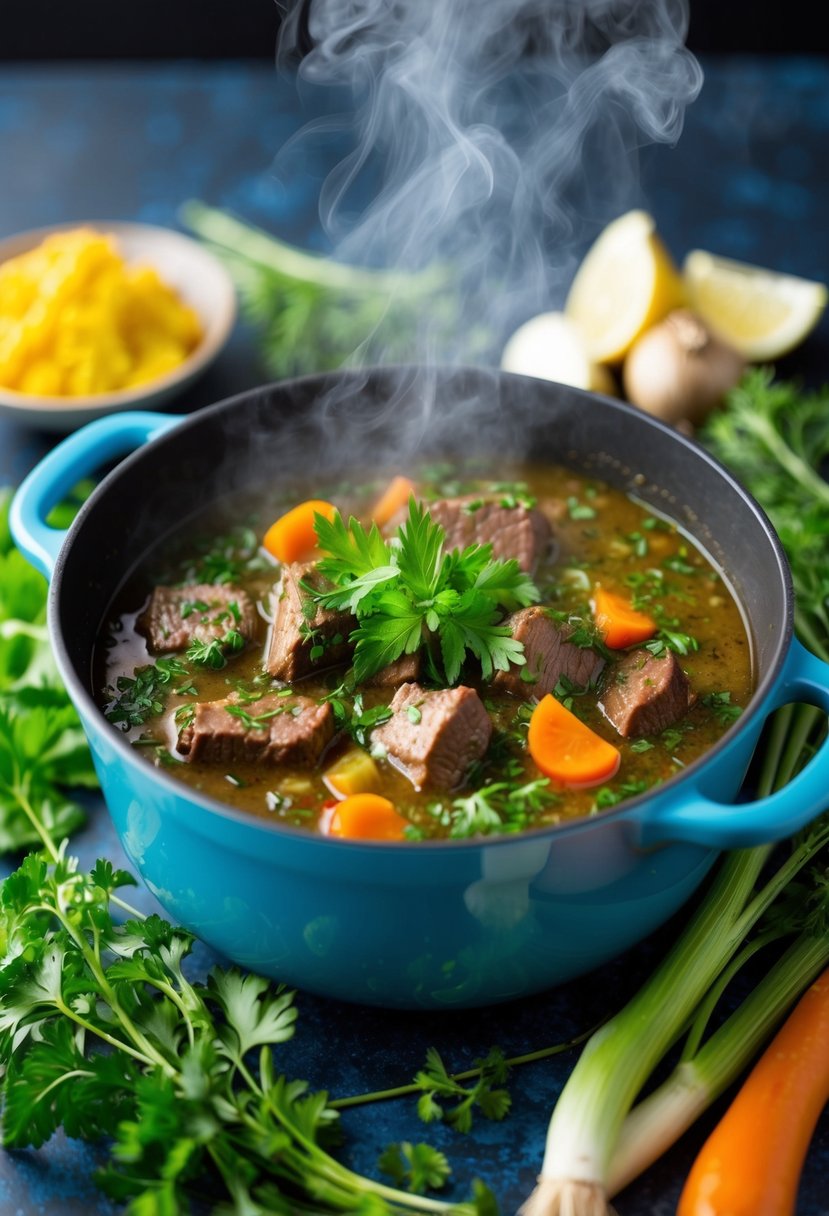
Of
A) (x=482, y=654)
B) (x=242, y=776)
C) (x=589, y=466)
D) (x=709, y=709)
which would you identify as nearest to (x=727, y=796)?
(x=709, y=709)

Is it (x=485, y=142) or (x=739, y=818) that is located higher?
(x=485, y=142)

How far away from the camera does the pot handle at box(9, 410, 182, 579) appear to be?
119 inches

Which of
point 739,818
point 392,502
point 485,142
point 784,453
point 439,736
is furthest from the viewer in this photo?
point 485,142

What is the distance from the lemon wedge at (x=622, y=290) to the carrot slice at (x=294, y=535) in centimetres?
153

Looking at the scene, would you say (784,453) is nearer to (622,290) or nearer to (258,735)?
(622,290)

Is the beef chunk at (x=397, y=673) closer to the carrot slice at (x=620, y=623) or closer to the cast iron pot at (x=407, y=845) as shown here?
the carrot slice at (x=620, y=623)

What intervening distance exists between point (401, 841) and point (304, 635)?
2.58 feet

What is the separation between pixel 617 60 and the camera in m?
4.28

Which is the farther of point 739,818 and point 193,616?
point 193,616

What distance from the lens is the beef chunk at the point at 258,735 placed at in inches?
Result: 110

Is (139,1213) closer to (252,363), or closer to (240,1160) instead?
(240,1160)

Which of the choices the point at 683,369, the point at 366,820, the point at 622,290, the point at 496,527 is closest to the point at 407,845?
the point at 366,820

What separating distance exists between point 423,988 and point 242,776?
1.93 feet

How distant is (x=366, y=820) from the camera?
2652 millimetres
